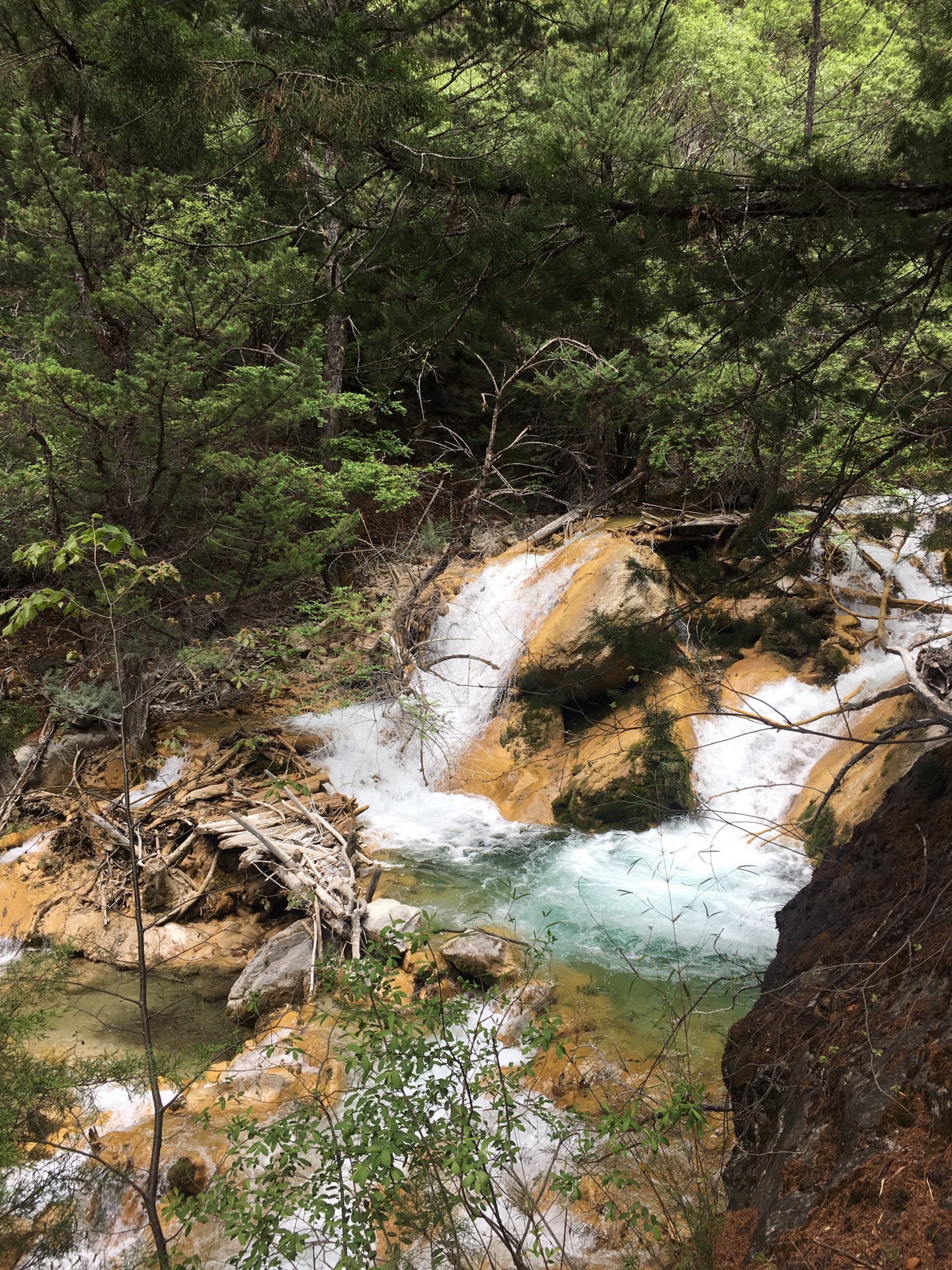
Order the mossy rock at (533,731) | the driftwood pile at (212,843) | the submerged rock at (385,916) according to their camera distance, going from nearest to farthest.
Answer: the submerged rock at (385,916)
the driftwood pile at (212,843)
the mossy rock at (533,731)

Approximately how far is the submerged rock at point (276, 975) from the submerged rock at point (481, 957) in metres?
1.10

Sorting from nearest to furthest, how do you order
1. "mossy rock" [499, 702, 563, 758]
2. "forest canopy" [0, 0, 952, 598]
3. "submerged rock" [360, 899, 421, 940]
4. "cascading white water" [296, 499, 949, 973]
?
"forest canopy" [0, 0, 952, 598] < "submerged rock" [360, 899, 421, 940] < "cascading white water" [296, 499, 949, 973] < "mossy rock" [499, 702, 563, 758]

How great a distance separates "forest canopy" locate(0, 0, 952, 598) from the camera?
3094 mm

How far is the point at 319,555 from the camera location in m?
8.56

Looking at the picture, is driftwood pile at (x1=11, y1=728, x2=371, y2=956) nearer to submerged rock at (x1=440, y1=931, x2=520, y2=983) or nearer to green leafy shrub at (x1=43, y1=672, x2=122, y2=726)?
green leafy shrub at (x1=43, y1=672, x2=122, y2=726)

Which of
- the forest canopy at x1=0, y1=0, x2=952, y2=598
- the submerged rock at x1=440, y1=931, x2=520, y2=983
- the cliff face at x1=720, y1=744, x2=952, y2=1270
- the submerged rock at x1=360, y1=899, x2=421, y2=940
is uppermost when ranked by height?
the forest canopy at x1=0, y1=0, x2=952, y2=598

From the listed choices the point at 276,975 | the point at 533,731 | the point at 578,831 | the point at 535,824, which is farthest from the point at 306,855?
the point at 533,731

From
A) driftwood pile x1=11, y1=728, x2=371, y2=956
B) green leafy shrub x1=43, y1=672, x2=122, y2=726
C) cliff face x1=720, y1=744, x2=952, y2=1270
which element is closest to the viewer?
cliff face x1=720, y1=744, x2=952, y2=1270

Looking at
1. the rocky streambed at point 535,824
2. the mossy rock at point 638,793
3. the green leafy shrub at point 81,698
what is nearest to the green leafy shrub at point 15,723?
the green leafy shrub at point 81,698

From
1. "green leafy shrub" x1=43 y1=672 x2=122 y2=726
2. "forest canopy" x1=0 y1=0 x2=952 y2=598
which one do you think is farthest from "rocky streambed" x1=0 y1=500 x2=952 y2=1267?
"forest canopy" x1=0 y1=0 x2=952 y2=598

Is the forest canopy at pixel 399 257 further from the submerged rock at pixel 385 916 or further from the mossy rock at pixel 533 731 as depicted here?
the submerged rock at pixel 385 916

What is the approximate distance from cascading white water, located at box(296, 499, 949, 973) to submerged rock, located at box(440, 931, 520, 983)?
26 cm

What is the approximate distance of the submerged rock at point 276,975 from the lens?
530 centimetres

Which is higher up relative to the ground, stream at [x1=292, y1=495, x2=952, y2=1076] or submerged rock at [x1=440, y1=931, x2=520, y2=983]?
submerged rock at [x1=440, y1=931, x2=520, y2=983]
